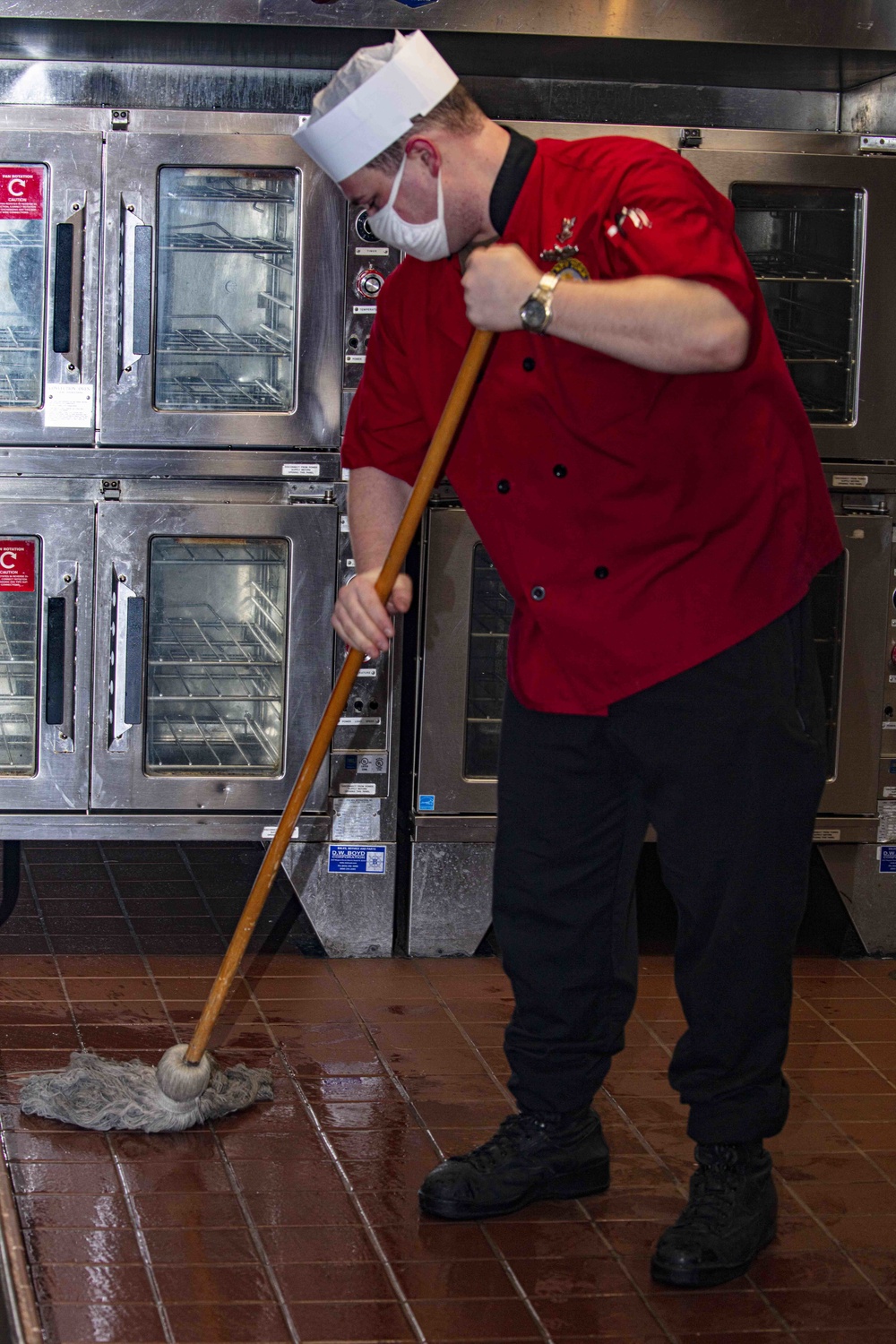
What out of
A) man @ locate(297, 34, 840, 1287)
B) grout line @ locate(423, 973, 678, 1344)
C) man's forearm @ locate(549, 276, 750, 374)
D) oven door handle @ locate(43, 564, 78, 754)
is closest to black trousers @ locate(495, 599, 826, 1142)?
man @ locate(297, 34, 840, 1287)

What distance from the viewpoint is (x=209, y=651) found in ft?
14.0

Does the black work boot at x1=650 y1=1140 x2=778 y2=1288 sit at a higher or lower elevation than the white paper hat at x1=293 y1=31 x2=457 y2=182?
lower

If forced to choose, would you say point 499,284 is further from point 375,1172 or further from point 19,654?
point 19,654

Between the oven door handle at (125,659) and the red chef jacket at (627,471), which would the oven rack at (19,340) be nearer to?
the oven door handle at (125,659)

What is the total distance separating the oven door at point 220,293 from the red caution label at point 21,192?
0.64 feet

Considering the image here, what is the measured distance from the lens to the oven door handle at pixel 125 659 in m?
4.05

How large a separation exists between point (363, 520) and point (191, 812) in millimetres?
1567

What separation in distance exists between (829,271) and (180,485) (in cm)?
190

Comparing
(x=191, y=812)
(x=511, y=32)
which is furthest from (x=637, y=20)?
(x=191, y=812)

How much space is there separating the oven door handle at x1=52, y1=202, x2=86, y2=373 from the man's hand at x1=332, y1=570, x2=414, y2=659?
1.67m

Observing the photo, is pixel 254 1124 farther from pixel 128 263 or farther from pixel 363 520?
pixel 128 263

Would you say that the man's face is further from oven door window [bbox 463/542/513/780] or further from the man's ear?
oven door window [bbox 463/542/513/780]

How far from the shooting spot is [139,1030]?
3598 mm

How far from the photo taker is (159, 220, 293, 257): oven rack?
4.09m
